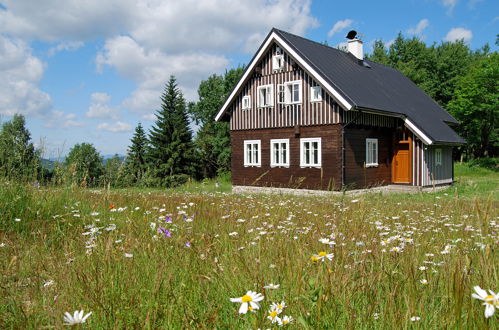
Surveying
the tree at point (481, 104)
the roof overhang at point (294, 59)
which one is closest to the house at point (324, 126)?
the roof overhang at point (294, 59)

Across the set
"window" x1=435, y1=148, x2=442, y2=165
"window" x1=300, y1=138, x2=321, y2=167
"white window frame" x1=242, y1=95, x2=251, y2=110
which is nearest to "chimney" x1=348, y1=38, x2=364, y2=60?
"window" x1=435, y1=148, x2=442, y2=165

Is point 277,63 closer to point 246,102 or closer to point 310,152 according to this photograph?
point 246,102

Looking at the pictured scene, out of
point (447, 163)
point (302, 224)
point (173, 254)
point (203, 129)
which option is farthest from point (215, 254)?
point (203, 129)

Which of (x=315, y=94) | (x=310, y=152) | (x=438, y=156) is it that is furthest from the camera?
(x=438, y=156)

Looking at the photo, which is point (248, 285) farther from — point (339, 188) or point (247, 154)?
point (247, 154)

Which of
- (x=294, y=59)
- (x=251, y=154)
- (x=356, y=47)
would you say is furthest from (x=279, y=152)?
(x=356, y=47)

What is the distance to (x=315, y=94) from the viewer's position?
1834 centimetres

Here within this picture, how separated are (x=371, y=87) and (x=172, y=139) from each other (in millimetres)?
20579

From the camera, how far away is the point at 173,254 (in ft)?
9.84

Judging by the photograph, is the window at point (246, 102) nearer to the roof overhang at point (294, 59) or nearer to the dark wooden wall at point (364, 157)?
the roof overhang at point (294, 59)

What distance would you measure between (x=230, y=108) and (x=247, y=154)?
307 centimetres

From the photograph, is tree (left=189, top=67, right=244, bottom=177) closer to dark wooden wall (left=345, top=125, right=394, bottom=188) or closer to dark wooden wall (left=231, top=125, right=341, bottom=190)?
dark wooden wall (left=231, top=125, right=341, bottom=190)

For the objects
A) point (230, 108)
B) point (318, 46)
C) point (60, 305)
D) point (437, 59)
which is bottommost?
point (60, 305)

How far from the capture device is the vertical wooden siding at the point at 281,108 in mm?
18016
